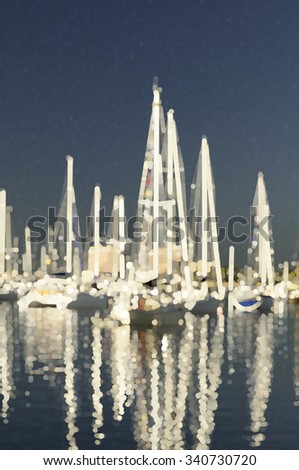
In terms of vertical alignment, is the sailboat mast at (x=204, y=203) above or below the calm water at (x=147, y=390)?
above

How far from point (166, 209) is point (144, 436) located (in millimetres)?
34602

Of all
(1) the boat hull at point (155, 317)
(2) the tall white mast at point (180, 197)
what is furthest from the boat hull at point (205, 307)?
(1) the boat hull at point (155, 317)

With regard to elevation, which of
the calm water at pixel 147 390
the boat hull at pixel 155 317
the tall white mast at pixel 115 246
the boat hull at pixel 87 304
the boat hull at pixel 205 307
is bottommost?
the calm water at pixel 147 390

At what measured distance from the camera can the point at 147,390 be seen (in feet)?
76.8

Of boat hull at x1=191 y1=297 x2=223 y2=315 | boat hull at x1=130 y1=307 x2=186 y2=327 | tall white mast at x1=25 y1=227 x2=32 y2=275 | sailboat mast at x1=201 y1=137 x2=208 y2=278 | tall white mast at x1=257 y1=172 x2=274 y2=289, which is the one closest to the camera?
boat hull at x1=130 y1=307 x2=186 y2=327

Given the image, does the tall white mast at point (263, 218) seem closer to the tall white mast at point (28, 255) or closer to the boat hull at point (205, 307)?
the boat hull at point (205, 307)

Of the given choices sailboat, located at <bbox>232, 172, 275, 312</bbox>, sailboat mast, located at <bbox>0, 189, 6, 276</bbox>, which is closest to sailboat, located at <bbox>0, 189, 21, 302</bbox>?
sailboat mast, located at <bbox>0, 189, 6, 276</bbox>

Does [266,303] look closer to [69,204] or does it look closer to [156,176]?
[69,204]

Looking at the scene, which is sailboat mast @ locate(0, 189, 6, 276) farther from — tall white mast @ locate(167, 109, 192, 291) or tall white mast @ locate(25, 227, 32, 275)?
tall white mast @ locate(167, 109, 192, 291)

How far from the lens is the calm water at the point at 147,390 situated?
57.7 ft

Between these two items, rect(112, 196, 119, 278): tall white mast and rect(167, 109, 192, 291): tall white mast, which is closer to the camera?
rect(167, 109, 192, 291): tall white mast

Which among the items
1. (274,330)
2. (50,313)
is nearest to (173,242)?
(274,330)

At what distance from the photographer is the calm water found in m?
17.6
